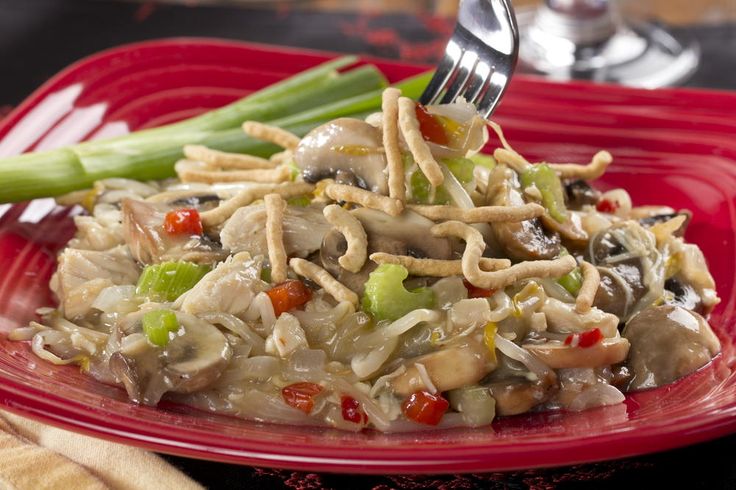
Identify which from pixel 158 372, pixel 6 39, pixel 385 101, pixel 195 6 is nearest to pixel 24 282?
pixel 158 372

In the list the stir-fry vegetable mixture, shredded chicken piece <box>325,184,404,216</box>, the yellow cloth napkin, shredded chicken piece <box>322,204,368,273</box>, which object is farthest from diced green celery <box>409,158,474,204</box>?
the yellow cloth napkin

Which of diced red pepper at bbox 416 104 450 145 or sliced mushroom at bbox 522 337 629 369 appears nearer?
sliced mushroom at bbox 522 337 629 369

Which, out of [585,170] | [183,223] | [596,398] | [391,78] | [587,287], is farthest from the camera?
[391,78]

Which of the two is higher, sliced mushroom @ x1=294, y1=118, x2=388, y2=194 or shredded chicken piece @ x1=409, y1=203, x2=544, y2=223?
A: sliced mushroom @ x1=294, y1=118, x2=388, y2=194

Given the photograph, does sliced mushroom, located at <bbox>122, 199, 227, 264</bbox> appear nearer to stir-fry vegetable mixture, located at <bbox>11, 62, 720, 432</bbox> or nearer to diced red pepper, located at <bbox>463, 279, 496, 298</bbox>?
stir-fry vegetable mixture, located at <bbox>11, 62, 720, 432</bbox>

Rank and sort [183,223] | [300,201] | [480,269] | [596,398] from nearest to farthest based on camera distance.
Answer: [596,398] → [480,269] → [183,223] → [300,201]

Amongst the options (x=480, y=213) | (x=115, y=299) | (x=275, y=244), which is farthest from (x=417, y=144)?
(x=115, y=299)

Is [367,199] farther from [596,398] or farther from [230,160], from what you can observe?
[230,160]

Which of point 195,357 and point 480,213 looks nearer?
point 195,357
